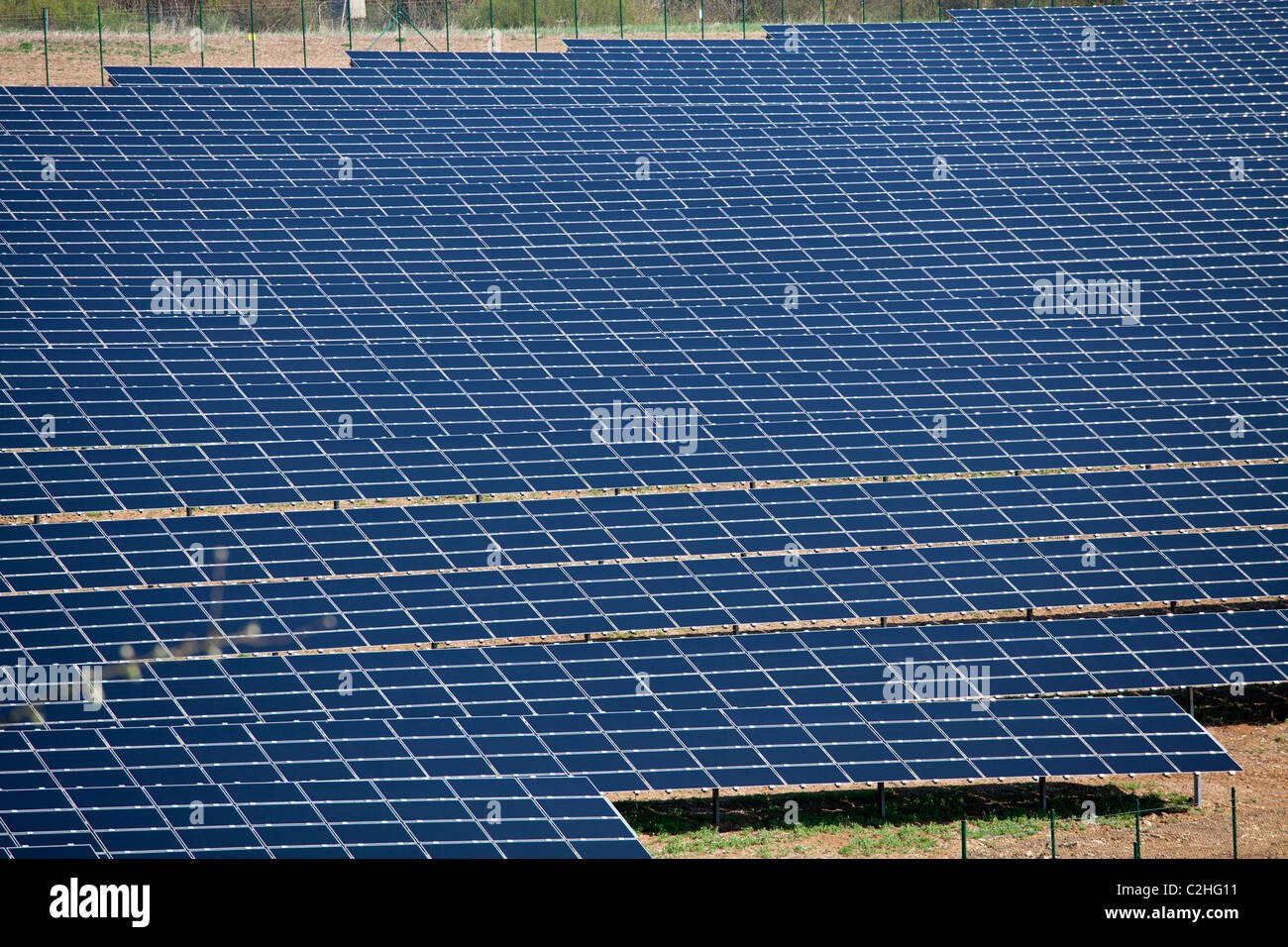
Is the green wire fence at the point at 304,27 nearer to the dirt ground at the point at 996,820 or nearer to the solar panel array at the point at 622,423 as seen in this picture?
the solar panel array at the point at 622,423

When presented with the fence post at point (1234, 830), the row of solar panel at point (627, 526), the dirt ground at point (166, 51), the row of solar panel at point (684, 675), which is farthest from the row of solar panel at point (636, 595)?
the dirt ground at point (166, 51)

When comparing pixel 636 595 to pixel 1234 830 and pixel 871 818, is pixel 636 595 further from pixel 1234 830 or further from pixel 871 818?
pixel 1234 830

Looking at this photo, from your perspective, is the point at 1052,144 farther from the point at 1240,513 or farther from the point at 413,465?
the point at 413,465

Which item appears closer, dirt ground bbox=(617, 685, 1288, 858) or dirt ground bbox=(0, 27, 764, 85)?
dirt ground bbox=(617, 685, 1288, 858)

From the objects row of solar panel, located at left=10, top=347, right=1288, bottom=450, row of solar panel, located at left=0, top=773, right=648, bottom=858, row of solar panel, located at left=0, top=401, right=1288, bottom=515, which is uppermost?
row of solar panel, located at left=10, top=347, right=1288, bottom=450

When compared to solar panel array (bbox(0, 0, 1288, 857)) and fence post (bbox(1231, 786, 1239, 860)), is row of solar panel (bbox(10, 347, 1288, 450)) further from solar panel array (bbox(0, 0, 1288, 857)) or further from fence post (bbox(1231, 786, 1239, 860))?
fence post (bbox(1231, 786, 1239, 860))

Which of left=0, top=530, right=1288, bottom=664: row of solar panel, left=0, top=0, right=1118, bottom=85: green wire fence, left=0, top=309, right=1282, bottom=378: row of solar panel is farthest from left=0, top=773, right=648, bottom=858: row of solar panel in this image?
left=0, top=0, right=1118, bottom=85: green wire fence

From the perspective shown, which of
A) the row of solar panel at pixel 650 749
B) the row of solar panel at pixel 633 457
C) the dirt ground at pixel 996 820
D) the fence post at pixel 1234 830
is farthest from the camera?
the row of solar panel at pixel 633 457

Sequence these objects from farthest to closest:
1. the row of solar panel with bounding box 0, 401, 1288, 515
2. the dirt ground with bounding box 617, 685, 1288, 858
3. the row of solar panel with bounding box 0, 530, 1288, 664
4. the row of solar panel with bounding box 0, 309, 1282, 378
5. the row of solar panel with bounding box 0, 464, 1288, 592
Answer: the row of solar panel with bounding box 0, 309, 1282, 378
the row of solar panel with bounding box 0, 401, 1288, 515
the row of solar panel with bounding box 0, 464, 1288, 592
the row of solar panel with bounding box 0, 530, 1288, 664
the dirt ground with bounding box 617, 685, 1288, 858
